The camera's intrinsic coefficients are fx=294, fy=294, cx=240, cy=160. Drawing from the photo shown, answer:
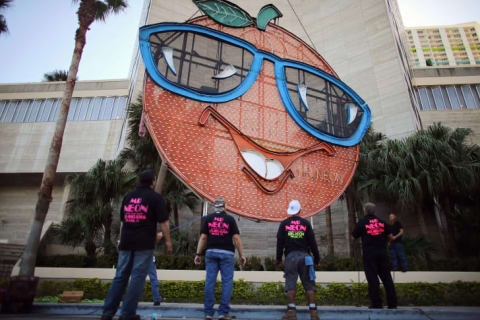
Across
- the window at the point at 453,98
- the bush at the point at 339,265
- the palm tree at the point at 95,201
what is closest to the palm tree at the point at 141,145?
the palm tree at the point at 95,201

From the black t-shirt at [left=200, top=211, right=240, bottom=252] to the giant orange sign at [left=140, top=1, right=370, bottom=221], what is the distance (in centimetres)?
310

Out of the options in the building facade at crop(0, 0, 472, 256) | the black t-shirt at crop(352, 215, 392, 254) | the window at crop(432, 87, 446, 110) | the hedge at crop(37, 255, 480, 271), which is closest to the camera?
the black t-shirt at crop(352, 215, 392, 254)

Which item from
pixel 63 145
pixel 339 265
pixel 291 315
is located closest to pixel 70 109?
pixel 63 145

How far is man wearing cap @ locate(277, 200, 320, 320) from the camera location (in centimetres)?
469

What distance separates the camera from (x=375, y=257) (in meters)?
5.50

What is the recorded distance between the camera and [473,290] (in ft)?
25.6

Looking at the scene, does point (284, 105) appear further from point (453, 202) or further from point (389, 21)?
point (389, 21)

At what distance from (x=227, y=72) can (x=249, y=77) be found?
81 centimetres

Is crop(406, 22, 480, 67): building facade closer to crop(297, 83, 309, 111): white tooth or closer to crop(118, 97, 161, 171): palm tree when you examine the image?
crop(297, 83, 309, 111): white tooth

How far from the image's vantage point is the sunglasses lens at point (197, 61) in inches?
358

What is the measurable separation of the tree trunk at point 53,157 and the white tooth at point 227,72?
15.6ft

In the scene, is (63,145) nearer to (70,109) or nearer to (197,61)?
(70,109)

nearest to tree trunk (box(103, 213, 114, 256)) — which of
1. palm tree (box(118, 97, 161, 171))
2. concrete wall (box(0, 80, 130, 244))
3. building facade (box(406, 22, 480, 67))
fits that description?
palm tree (box(118, 97, 161, 171))

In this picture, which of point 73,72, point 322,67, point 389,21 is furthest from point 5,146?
point 389,21
